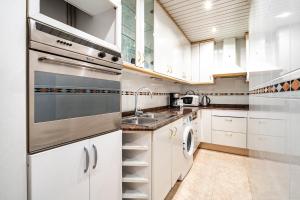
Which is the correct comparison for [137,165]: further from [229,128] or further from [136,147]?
[229,128]

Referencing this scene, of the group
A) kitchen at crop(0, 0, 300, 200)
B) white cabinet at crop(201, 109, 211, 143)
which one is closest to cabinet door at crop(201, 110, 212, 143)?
white cabinet at crop(201, 109, 211, 143)

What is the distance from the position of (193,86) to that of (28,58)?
374cm

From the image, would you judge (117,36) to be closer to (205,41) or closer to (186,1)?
(186,1)

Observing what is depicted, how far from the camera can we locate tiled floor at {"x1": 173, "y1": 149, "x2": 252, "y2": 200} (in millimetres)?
1782

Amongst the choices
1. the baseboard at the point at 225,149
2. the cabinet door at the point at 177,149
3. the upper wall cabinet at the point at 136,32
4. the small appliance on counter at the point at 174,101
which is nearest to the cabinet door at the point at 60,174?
the upper wall cabinet at the point at 136,32

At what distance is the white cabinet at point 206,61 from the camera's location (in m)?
3.46

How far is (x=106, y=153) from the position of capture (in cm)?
105

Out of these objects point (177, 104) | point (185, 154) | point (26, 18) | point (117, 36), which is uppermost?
point (117, 36)

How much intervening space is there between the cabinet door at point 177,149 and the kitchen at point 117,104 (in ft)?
0.04

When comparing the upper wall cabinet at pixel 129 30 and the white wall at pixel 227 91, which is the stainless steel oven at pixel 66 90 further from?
the white wall at pixel 227 91

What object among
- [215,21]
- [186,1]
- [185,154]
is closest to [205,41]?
[215,21]

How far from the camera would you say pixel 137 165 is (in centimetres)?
134

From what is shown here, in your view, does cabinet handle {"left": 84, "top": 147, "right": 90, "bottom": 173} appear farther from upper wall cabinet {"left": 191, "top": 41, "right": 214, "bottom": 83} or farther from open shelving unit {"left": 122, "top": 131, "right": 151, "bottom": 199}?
upper wall cabinet {"left": 191, "top": 41, "right": 214, "bottom": 83}

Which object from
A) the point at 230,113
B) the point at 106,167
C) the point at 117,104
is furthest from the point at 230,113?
the point at 106,167
